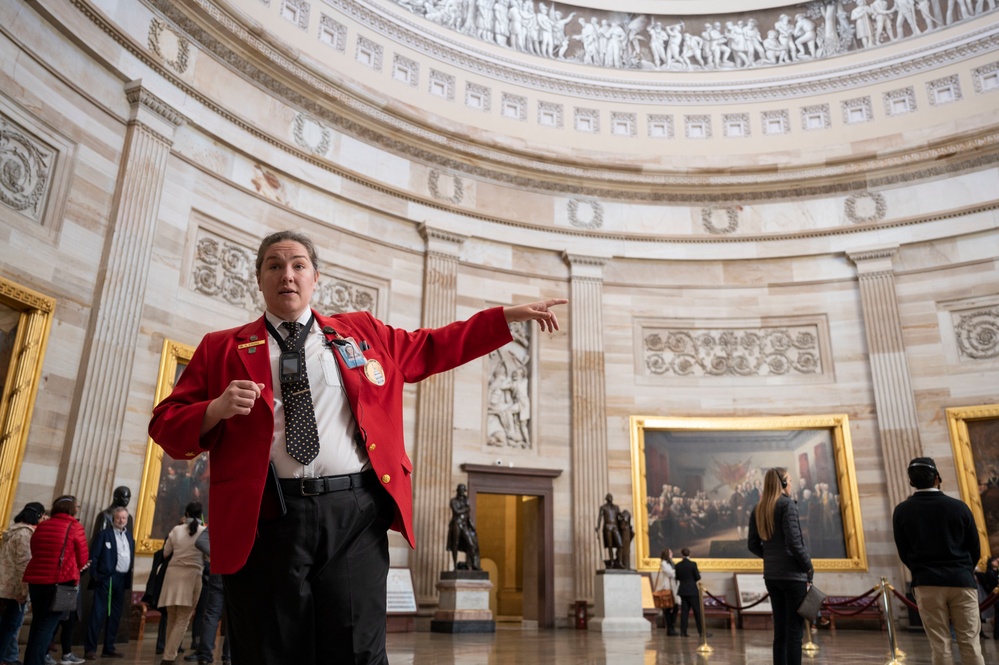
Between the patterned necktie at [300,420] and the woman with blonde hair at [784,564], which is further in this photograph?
the woman with blonde hair at [784,564]

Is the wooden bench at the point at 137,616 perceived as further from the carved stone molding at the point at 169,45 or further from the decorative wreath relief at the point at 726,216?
the decorative wreath relief at the point at 726,216

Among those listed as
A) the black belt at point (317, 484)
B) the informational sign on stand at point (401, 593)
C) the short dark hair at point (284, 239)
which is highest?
the short dark hair at point (284, 239)

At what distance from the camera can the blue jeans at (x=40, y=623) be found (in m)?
6.68

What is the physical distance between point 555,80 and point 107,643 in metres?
16.4

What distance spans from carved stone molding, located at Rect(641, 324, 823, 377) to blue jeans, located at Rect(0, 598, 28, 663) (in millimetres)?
13991

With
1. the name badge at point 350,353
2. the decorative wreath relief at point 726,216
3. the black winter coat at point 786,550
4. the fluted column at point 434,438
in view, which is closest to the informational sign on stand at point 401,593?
the fluted column at point 434,438

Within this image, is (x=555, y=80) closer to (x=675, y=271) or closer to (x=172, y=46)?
(x=675, y=271)

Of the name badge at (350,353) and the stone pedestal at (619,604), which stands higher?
the name badge at (350,353)

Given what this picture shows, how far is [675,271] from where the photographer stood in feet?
62.8

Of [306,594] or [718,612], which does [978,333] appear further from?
[306,594]

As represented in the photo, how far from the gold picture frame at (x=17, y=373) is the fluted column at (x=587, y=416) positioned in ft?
36.0

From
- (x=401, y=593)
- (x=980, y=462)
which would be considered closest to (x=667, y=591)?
(x=401, y=593)

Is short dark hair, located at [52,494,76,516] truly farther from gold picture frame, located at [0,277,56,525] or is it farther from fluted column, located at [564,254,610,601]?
fluted column, located at [564,254,610,601]

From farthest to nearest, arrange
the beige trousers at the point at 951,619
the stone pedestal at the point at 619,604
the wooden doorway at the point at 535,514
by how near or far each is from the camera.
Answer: the wooden doorway at the point at 535,514
the stone pedestal at the point at 619,604
the beige trousers at the point at 951,619
